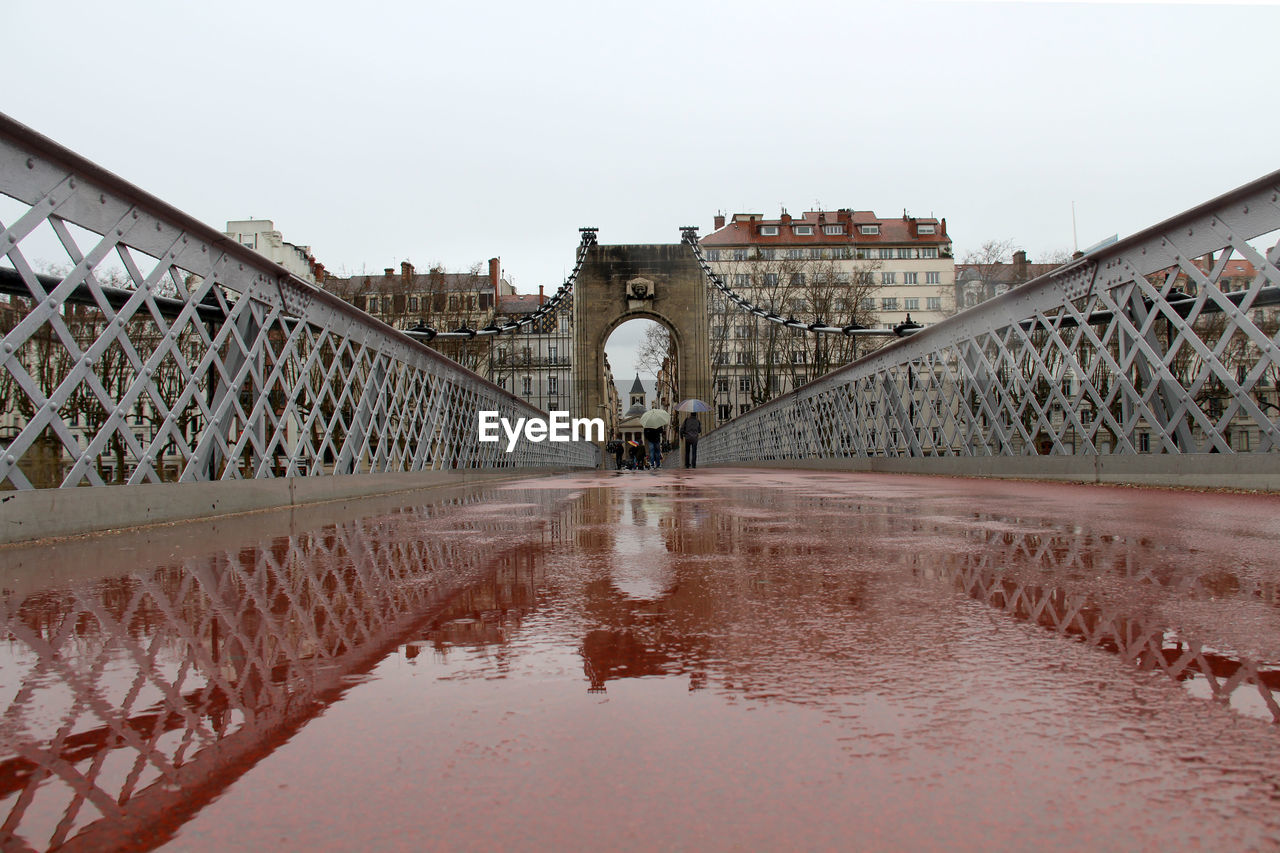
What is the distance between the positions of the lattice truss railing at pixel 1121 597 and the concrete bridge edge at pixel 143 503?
4.13 m

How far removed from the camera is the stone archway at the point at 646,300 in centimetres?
4547

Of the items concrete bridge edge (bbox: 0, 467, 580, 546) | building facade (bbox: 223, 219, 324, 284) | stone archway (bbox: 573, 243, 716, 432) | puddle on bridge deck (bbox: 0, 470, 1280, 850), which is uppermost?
building facade (bbox: 223, 219, 324, 284)

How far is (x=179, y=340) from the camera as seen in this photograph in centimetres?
559

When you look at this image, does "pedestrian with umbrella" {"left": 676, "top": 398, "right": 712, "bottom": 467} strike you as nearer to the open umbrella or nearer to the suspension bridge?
the open umbrella

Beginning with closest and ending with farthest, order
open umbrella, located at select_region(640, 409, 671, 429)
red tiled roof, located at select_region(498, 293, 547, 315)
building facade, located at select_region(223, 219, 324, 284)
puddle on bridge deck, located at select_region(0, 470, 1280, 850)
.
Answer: puddle on bridge deck, located at select_region(0, 470, 1280, 850) → open umbrella, located at select_region(640, 409, 671, 429) → building facade, located at select_region(223, 219, 324, 284) → red tiled roof, located at select_region(498, 293, 547, 315)

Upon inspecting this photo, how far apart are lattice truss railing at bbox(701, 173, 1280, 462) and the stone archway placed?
29862mm

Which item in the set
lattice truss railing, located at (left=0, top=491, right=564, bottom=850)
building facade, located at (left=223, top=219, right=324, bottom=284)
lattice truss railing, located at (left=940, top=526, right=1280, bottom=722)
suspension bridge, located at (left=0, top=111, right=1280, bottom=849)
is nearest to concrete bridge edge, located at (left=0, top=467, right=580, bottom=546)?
suspension bridge, located at (left=0, top=111, right=1280, bottom=849)

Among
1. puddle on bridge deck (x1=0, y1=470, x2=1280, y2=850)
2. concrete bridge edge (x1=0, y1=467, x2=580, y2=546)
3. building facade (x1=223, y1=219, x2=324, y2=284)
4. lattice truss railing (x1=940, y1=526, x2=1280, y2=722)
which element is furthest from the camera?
building facade (x1=223, y1=219, x2=324, y2=284)

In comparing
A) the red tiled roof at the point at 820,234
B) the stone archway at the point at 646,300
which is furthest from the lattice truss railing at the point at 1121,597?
the red tiled roof at the point at 820,234

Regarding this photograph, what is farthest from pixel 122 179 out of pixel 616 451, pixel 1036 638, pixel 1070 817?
pixel 616 451

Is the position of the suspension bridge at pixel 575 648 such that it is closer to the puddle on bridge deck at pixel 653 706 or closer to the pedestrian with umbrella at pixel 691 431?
the puddle on bridge deck at pixel 653 706

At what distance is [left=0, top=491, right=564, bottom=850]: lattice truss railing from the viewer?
112 centimetres

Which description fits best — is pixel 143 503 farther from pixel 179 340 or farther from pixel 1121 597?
pixel 1121 597

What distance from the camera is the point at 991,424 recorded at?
11375mm
